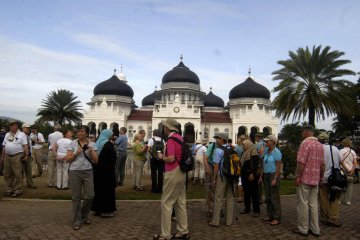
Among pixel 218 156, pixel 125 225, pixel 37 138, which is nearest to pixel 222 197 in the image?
pixel 218 156

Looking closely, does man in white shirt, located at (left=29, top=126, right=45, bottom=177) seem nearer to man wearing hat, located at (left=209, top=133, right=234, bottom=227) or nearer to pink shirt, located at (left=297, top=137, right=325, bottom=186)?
man wearing hat, located at (left=209, top=133, right=234, bottom=227)

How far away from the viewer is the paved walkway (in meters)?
5.69

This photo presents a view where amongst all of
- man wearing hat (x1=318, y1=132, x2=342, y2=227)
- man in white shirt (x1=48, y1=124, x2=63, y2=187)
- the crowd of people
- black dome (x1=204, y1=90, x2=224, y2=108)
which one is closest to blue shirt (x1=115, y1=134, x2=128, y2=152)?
man in white shirt (x1=48, y1=124, x2=63, y2=187)

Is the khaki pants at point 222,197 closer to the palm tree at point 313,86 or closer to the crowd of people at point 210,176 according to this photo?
the crowd of people at point 210,176

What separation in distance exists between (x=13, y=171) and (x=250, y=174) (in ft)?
19.4

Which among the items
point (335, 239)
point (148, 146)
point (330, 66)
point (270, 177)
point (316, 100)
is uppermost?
point (330, 66)

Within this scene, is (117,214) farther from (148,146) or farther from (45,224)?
(148,146)

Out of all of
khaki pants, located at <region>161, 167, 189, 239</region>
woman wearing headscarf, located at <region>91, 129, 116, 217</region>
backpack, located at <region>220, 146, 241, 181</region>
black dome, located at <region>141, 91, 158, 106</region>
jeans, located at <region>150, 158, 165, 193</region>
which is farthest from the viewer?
black dome, located at <region>141, 91, 158, 106</region>

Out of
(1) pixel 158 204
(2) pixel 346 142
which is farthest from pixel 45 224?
(2) pixel 346 142

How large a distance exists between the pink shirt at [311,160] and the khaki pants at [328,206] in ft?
3.59

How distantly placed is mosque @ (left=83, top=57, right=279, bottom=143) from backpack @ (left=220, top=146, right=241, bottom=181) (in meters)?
50.5

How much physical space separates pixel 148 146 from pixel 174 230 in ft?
13.9

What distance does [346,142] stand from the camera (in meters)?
8.68

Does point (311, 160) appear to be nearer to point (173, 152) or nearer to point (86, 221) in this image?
point (173, 152)
